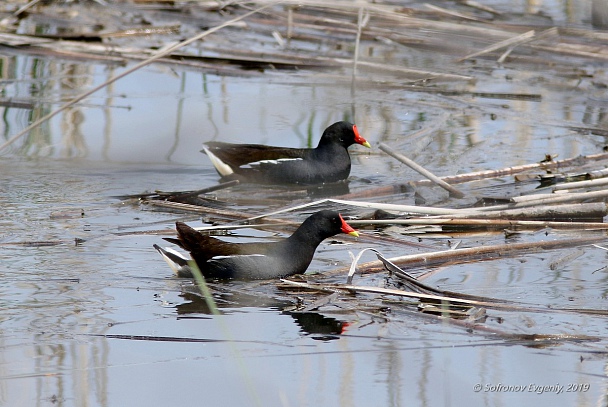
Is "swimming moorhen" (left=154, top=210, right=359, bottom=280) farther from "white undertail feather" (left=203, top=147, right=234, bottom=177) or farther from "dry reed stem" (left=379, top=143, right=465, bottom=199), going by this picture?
"white undertail feather" (left=203, top=147, right=234, bottom=177)

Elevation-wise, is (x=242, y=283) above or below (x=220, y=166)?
below

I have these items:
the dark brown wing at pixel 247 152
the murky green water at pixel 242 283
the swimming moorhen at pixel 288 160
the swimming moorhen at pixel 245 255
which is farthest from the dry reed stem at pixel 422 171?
the dark brown wing at pixel 247 152

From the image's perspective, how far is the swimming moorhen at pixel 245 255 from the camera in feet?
16.8

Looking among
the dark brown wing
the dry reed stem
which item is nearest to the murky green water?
the dry reed stem

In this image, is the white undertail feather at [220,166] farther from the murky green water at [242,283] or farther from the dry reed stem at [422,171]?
the dry reed stem at [422,171]

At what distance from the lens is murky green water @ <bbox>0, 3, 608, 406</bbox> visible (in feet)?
12.0

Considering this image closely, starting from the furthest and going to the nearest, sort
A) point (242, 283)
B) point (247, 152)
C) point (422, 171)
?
point (247, 152) → point (422, 171) → point (242, 283)

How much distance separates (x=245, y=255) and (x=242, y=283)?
14 centimetres

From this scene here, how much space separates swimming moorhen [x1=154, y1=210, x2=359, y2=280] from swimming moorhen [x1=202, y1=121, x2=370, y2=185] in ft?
7.02

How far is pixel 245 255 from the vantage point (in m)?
5.12

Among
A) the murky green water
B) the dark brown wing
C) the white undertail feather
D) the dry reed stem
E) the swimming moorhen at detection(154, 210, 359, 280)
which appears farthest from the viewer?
the dark brown wing

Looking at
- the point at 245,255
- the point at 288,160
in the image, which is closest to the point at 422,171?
the point at 245,255

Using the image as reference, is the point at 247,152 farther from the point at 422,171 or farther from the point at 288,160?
the point at 422,171

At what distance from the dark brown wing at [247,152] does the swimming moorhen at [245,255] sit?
87.0 inches
